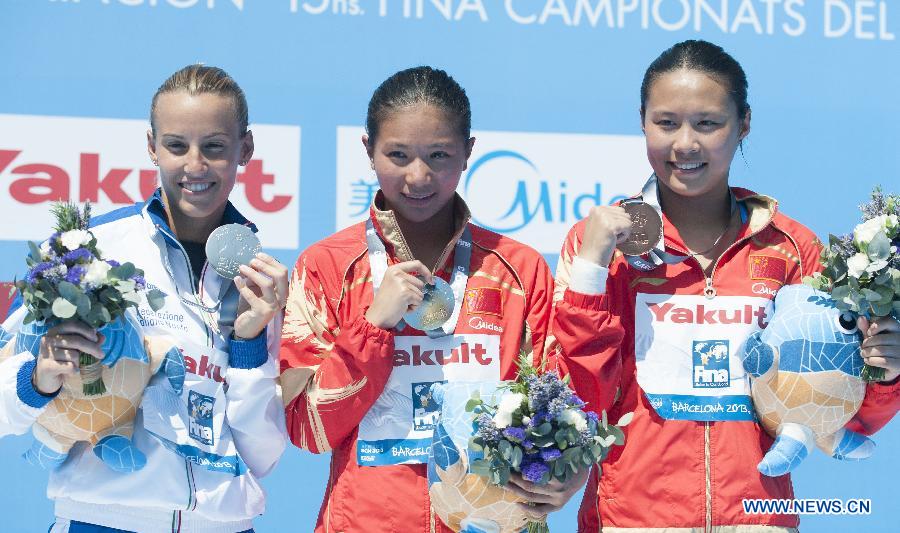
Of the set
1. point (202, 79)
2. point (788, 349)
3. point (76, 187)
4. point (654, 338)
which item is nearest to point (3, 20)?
point (76, 187)

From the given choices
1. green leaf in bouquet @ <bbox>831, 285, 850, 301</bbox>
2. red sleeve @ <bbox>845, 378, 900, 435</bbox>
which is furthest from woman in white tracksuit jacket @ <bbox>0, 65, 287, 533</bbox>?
red sleeve @ <bbox>845, 378, 900, 435</bbox>

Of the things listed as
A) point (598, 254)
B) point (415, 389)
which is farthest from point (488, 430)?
point (598, 254)

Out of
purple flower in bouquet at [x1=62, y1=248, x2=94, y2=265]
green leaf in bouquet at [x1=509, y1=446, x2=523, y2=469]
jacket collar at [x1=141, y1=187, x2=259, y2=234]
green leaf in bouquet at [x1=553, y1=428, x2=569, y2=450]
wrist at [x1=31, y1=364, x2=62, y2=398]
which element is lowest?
green leaf in bouquet at [x1=509, y1=446, x2=523, y2=469]

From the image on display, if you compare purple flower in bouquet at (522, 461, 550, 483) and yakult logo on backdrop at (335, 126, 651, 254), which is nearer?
purple flower in bouquet at (522, 461, 550, 483)

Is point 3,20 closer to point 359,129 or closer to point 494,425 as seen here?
point 359,129

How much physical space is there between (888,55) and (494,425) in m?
2.89

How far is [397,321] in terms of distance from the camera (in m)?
2.54

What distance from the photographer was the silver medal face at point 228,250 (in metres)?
2.68

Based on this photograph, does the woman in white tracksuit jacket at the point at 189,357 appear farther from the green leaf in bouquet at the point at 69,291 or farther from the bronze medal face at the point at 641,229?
the bronze medal face at the point at 641,229

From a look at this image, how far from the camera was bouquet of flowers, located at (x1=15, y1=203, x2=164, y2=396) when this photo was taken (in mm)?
2340

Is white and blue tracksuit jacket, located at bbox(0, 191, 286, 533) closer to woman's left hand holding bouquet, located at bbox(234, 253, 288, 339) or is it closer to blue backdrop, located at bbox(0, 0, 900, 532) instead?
woman's left hand holding bouquet, located at bbox(234, 253, 288, 339)

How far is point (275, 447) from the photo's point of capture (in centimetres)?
273

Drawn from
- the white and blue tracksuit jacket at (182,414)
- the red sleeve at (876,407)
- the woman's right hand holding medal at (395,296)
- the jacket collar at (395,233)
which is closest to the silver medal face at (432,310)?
the woman's right hand holding medal at (395,296)

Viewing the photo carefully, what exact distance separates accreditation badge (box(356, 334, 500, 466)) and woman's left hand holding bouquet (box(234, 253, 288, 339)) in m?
0.29
